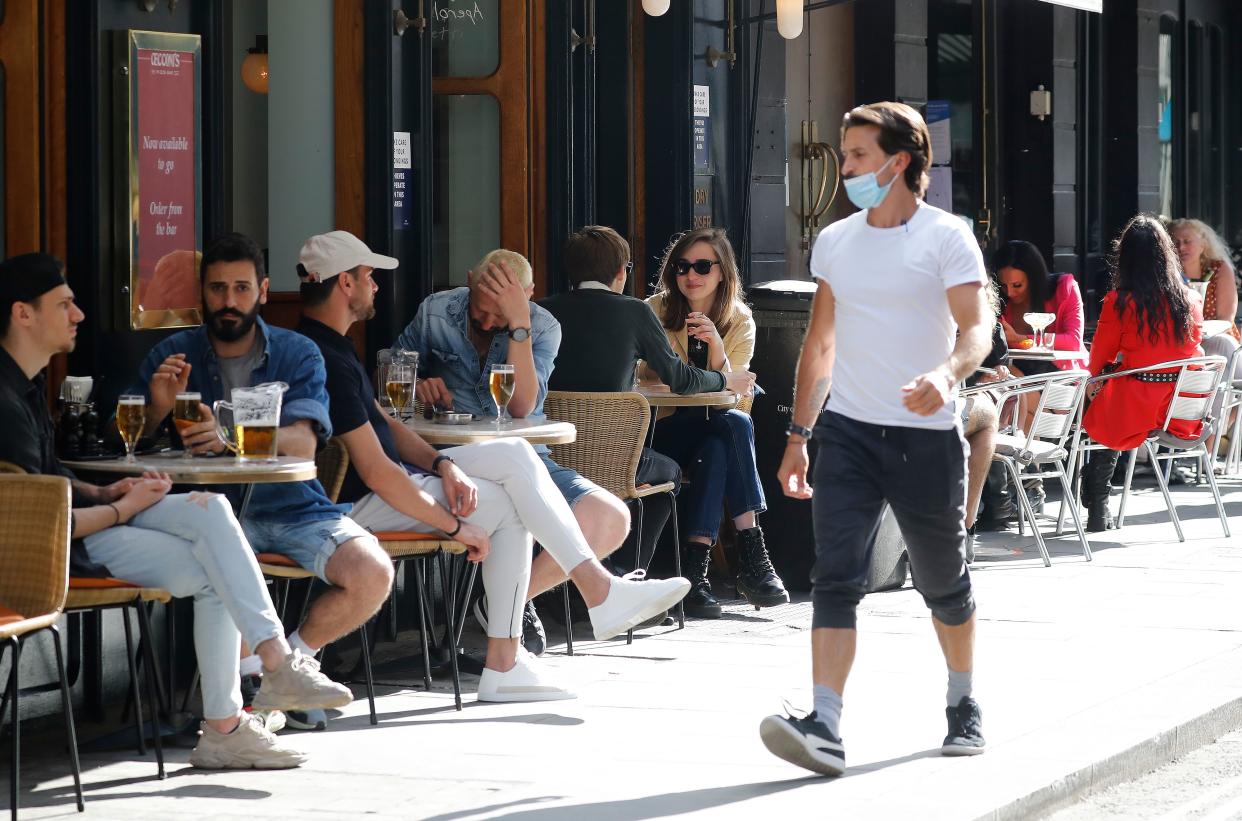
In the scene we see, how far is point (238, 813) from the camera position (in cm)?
494

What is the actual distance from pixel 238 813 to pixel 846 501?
1789 mm

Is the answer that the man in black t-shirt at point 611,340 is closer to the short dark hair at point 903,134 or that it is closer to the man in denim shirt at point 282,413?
the man in denim shirt at point 282,413

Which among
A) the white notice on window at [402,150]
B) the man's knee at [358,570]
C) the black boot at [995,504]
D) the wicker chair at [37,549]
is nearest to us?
the wicker chair at [37,549]

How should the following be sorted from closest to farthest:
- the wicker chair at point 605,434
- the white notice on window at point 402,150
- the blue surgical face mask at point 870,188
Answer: the blue surgical face mask at point 870,188, the wicker chair at point 605,434, the white notice on window at point 402,150

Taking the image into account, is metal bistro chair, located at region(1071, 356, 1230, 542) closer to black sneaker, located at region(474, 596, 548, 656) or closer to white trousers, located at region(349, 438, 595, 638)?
black sneaker, located at region(474, 596, 548, 656)

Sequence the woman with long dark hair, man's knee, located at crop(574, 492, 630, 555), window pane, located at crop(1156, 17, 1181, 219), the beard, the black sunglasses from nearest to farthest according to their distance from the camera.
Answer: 1. the beard
2. man's knee, located at crop(574, 492, 630, 555)
3. the black sunglasses
4. the woman with long dark hair
5. window pane, located at crop(1156, 17, 1181, 219)

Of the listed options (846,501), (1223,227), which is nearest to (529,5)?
(846,501)

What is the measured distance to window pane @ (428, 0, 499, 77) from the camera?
30.2ft

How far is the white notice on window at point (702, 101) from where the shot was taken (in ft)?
34.6

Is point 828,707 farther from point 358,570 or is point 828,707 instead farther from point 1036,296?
point 1036,296

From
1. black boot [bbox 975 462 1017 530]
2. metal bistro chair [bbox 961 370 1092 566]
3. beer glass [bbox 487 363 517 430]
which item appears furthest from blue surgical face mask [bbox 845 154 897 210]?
black boot [bbox 975 462 1017 530]

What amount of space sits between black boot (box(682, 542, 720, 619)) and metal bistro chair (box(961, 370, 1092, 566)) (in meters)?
2.04

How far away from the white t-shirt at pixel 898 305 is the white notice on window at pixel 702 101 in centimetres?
523

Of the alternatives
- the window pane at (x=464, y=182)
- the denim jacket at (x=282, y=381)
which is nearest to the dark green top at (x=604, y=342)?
the window pane at (x=464, y=182)
